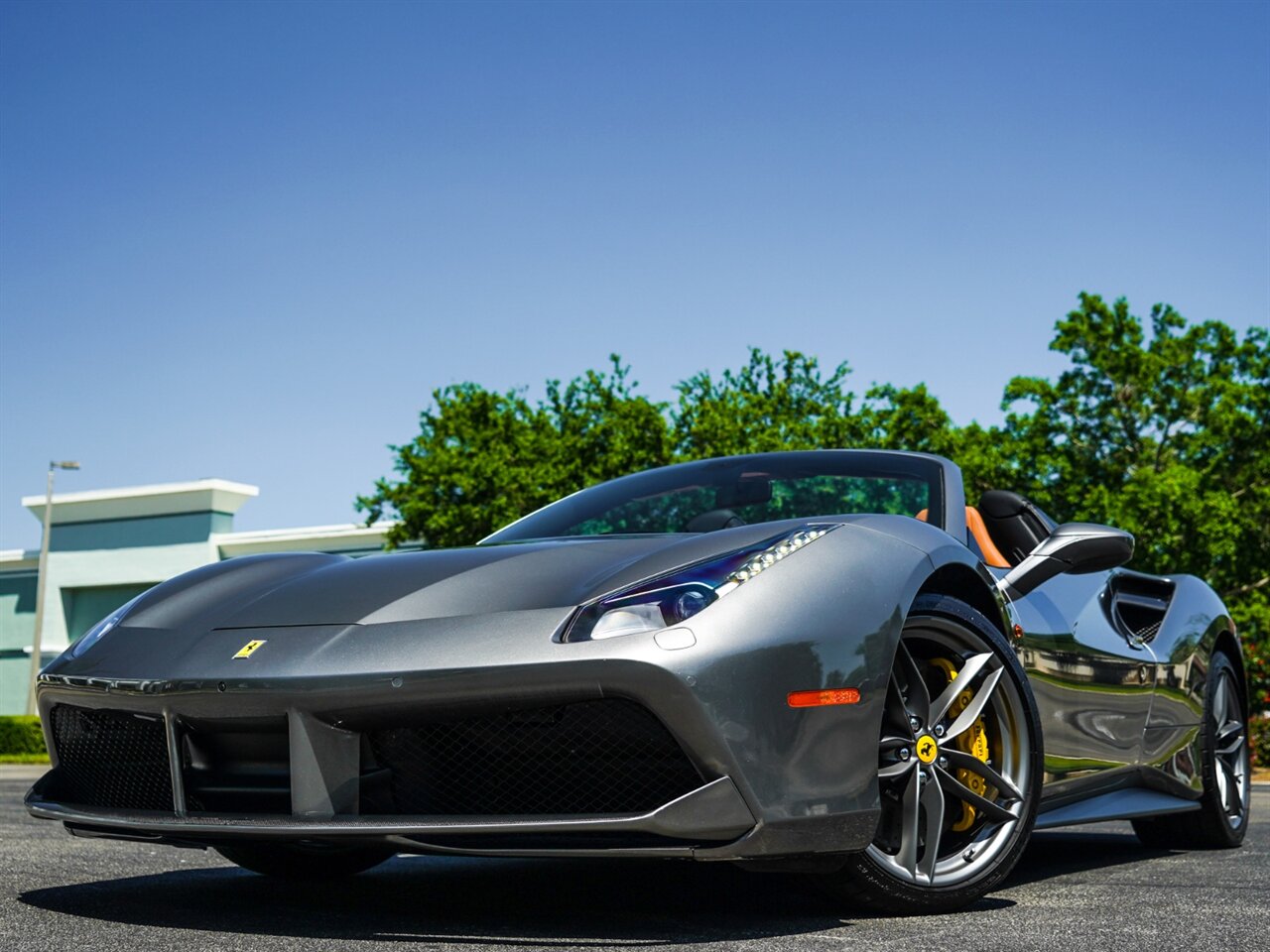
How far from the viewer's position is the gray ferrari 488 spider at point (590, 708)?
278 centimetres

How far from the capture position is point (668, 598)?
2893 millimetres

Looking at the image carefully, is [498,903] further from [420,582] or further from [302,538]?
[302,538]

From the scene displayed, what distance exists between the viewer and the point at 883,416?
29.2 meters

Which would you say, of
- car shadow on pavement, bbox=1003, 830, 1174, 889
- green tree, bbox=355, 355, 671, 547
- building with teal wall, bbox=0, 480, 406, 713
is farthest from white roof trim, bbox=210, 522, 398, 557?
car shadow on pavement, bbox=1003, 830, 1174, 889

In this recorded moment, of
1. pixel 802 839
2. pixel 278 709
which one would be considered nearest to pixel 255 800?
pixel 278 709

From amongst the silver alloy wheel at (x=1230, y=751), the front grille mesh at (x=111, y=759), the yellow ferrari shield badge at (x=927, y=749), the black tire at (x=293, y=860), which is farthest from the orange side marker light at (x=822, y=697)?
the silver alloy wheel at (x=1230, y=751)

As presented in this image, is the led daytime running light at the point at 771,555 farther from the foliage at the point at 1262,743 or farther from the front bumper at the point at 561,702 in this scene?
the foliage at the point at 1262,743

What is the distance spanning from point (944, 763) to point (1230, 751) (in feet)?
9.04

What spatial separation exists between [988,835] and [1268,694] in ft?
81.0

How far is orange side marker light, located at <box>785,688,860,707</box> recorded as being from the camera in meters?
2.87

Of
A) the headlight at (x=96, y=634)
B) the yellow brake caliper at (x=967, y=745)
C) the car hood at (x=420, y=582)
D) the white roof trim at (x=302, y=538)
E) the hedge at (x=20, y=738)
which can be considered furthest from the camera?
the white roof trim at (x=302, y=538)

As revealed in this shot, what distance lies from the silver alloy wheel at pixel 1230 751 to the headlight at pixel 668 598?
3056mm

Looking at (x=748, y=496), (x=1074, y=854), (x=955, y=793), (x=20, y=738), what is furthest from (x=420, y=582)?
(x=20, y=738)

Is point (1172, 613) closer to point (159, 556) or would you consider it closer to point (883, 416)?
point (883, 416)
